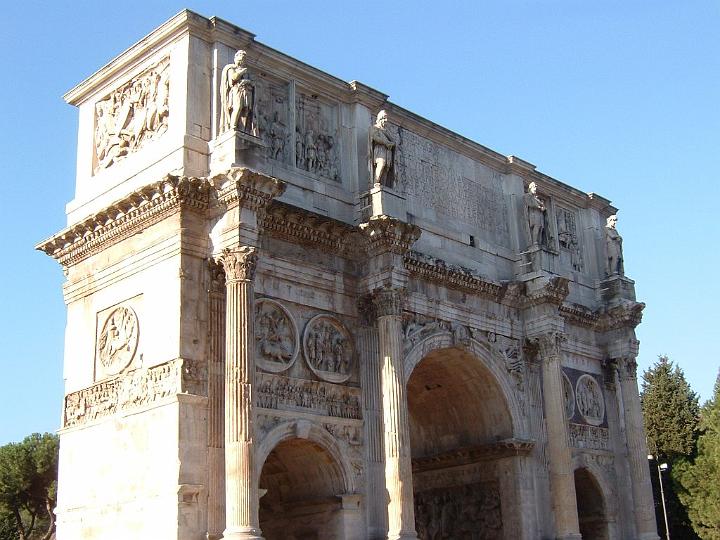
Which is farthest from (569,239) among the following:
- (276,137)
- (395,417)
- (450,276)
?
(276,137)

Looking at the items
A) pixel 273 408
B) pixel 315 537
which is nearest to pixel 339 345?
pixel 273 408

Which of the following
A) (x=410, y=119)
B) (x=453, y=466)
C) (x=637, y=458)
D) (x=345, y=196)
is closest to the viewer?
(x=345, y=196)

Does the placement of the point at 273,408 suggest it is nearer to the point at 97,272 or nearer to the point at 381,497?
the point at 381,497

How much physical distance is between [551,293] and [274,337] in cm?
778

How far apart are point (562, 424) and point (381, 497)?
225 inches

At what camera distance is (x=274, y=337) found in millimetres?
16750

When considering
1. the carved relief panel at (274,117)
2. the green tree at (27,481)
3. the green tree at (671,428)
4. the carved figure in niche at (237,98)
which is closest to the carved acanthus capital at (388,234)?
the carved relief panel at (274,117)

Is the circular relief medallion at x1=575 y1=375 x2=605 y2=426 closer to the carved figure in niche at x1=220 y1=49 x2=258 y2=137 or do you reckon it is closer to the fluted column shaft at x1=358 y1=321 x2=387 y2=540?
the fluted column shaft at x1=358 y1=321 x2=387 y2=540

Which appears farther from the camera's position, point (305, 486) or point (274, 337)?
point (305, 486)

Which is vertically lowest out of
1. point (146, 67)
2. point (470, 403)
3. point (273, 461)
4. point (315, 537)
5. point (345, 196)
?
point (315, 537)

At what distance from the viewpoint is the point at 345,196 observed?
19.0 meters

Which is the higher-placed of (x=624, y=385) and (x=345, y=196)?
(x=345, y=196)

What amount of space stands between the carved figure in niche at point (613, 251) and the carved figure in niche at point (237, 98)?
12.5 meters

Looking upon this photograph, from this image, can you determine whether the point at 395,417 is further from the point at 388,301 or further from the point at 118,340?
the point at 118,340
